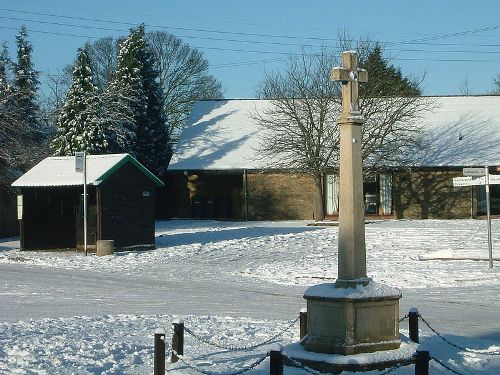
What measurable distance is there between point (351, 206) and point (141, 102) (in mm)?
44989

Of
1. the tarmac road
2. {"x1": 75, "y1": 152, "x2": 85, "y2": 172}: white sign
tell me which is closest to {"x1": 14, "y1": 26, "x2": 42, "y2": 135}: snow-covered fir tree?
{"x1": 75, "y1": 152, "x2": 85, "y2": 172}: white sign

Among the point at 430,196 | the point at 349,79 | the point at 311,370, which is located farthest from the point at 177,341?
the point at 430,196

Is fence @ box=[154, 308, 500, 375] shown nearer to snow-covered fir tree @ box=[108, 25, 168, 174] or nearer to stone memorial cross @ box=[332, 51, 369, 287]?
stone memorial cross @ box=[332, 51, 369, 287]

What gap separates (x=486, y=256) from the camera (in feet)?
89.1

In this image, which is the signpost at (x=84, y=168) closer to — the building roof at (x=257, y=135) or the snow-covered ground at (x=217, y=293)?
the snow-covered ground at (x=217, y=293)

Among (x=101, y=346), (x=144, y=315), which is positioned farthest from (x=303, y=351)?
(x=144, y=315)

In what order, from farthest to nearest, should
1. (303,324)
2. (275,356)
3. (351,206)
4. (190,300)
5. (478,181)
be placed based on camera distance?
(478,181) → (190,300) → (303,324) → (351,206) → (275,356)

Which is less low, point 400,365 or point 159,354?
point 159,354

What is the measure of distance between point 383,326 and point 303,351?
1.11m

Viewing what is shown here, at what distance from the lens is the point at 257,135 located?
5250 centimetres

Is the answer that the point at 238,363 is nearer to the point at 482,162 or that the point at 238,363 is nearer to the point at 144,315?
the point at 144,315

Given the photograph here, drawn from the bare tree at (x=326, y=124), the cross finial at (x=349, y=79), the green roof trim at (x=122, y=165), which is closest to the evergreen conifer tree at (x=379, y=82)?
the bare tree at (x=326, y=124)

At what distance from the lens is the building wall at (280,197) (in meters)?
48.4

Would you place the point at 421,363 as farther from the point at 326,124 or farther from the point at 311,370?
the point at 326,124
